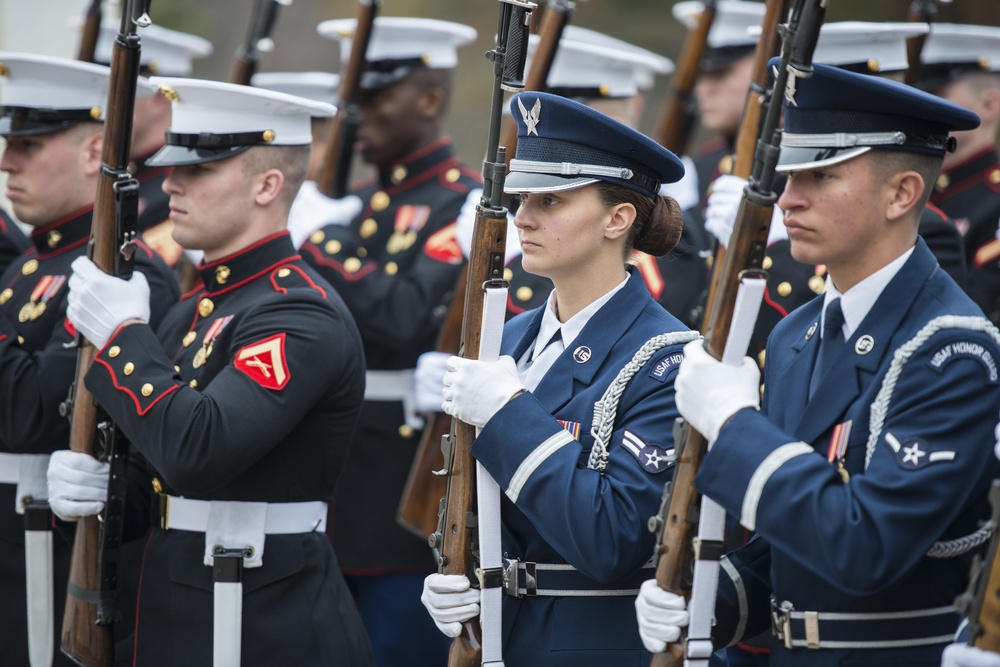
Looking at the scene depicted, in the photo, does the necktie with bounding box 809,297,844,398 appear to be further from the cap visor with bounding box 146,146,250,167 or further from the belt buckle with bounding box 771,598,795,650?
the cap visor with bounding box 146,146,250,167

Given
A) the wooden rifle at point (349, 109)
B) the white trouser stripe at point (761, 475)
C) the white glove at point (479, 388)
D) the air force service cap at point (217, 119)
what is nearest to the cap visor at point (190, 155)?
the air force service cap at point (217, 119)

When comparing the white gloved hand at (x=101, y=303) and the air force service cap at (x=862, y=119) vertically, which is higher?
the air force service cap at (x=862, y=119)

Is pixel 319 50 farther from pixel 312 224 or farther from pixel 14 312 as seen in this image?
pixel 14 312

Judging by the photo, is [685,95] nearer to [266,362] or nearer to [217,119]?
[217,119]

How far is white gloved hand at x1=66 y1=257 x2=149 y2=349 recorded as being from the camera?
4.18m

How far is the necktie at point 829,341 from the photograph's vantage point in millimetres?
3197

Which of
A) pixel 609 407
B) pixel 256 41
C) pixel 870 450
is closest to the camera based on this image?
pixel 870 450

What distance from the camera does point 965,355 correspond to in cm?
291

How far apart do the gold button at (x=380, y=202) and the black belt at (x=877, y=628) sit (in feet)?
14.2

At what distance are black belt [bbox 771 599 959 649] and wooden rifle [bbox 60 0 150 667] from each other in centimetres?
245

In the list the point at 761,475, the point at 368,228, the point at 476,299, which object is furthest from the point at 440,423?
the point at 761,475

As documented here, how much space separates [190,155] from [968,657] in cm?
299

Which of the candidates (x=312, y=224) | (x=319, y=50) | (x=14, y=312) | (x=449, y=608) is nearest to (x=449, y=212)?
(x=312, y=224)

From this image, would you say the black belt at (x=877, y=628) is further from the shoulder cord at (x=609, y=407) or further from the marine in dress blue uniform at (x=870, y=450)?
the shoulder cord at (x=609, y=407)
